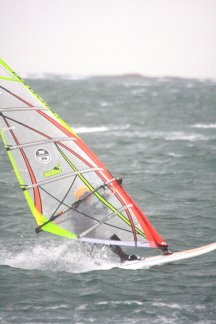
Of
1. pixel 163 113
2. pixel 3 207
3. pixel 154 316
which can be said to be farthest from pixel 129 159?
pixel 163 113

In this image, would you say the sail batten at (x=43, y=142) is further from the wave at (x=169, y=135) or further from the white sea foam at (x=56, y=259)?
the wave at (x=169, y=135)

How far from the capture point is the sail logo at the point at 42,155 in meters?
8.64

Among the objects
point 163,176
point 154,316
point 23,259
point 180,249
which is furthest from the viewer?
point 163,176

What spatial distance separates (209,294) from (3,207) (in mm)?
6907

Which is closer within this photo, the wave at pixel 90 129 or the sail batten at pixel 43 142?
the sail batten at pixel 43 142

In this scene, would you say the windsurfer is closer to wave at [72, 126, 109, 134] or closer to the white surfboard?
the white surfboard

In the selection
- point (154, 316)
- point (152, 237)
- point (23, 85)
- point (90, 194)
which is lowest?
point (154, 316)

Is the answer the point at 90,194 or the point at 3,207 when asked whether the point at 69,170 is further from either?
the point at 3,207

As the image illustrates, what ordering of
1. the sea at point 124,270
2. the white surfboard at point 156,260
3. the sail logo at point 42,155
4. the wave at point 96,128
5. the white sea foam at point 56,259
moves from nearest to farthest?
1. the sea at point 124,270
2. the sail logo at point 42,155
3. the white surfboard at point 156,260
4. the white sea foam at point 56,259
5. the wave at point 96,128

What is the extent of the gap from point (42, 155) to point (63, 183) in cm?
68

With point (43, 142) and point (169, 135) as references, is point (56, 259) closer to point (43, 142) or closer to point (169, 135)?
point (43, 142)

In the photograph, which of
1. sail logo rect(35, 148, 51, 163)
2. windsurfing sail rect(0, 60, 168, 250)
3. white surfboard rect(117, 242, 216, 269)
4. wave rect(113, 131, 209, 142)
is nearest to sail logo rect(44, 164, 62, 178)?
windsurfing sail rect(0, 60, 168, 250)

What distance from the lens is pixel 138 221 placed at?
8.87 m

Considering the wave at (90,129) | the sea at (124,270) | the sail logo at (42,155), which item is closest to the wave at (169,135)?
the wave at (90,129)
